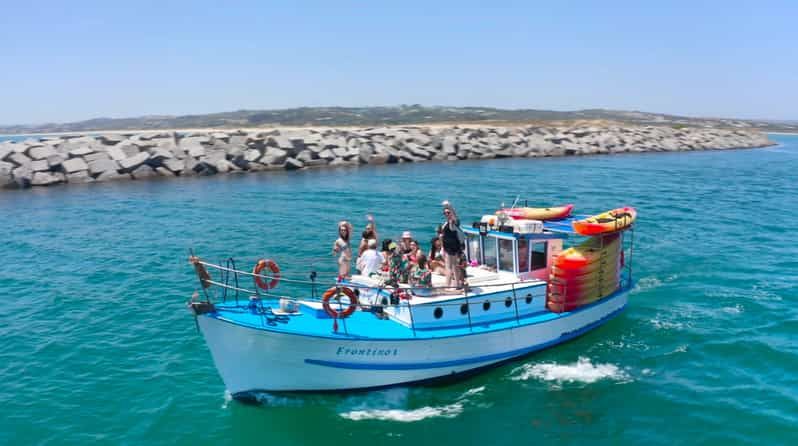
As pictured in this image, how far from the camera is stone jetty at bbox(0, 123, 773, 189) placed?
150ft

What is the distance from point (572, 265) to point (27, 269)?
1992 cm

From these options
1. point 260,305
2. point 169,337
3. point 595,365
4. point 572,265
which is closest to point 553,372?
point 595,365

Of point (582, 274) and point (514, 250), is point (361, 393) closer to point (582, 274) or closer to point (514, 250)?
point (514, 250)

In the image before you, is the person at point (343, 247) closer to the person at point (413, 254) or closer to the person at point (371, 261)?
the person at point (371, 261)

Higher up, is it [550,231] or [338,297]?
[550,231]

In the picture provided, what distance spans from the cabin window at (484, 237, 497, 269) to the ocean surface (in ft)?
8.79

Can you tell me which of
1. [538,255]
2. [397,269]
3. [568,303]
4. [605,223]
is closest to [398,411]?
[397,269]

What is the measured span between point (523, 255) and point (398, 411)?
5307 mm

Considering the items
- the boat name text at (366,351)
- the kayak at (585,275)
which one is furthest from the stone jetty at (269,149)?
the kayak at (585,275)

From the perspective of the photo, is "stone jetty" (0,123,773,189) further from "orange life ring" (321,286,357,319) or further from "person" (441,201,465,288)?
"person" (441,201,465,288)

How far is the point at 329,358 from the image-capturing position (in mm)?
12844

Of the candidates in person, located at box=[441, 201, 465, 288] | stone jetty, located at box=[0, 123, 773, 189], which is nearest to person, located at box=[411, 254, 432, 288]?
person, located at box=[441, 201, 465, 288]

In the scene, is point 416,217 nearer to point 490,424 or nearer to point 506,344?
point 506,344

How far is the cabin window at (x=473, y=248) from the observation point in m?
16.3
